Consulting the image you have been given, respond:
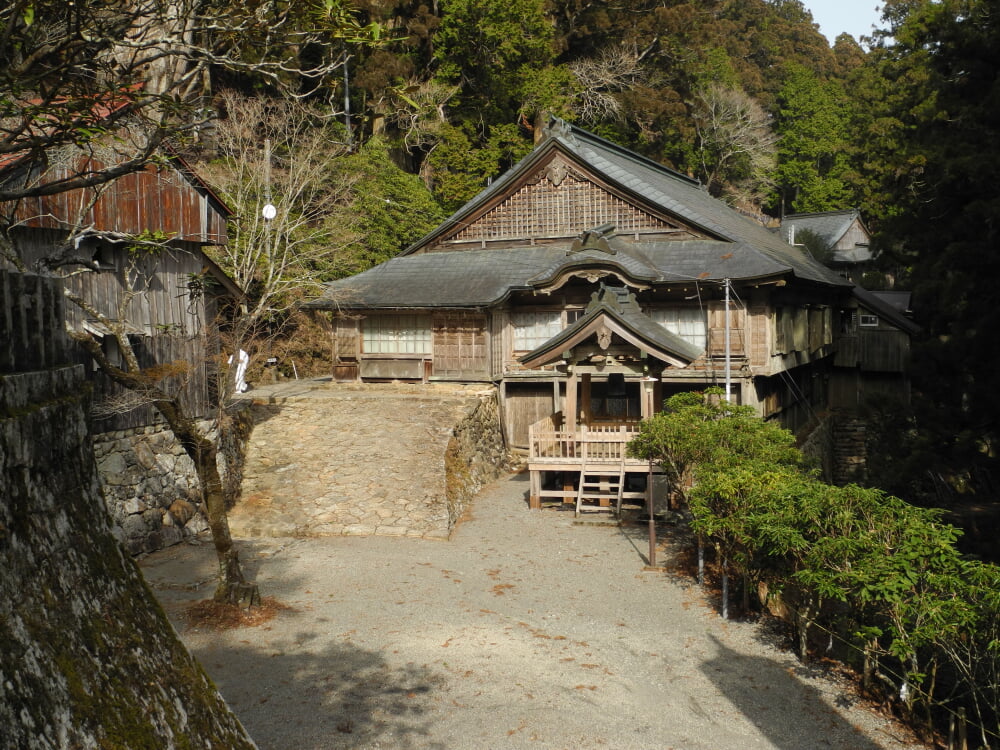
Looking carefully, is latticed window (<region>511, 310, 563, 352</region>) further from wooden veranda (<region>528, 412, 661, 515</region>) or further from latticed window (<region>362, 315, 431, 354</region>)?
wooden veranda (<region>528, 412, 661, 515</region>)

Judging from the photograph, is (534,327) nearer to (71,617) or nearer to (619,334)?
(619,334)

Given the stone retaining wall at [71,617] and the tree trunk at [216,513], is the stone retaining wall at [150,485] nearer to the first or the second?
the tree trunk at [216,513]

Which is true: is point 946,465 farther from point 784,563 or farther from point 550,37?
point 550,37

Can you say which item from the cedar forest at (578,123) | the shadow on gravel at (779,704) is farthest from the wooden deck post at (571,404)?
the shadow on gravel at (779,704)

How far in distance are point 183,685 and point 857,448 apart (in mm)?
27216

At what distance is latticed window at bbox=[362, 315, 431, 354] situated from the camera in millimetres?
22750

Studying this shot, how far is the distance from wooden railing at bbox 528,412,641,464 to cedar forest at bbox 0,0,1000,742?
270 cm

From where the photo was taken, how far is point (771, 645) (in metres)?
9.86

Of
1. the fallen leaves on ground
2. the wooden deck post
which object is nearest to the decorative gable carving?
the wooden deck post

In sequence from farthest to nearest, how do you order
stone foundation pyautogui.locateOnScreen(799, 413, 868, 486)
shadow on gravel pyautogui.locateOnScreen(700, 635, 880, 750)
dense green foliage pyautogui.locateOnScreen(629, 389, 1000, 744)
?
stone foundation pyautogui.locateOnScreen(799, 413, 868, 486) → shadow on gravel pyautogui.locateOnScreen(700, 635, 880, 750) → dense green foliage pyautogui.locateOnScreen(629, 389, 1000, 744)

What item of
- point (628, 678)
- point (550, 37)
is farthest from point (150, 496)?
point (550, 37)

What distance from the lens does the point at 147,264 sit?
14.7m

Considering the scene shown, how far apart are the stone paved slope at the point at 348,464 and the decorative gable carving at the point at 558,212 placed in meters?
5.36

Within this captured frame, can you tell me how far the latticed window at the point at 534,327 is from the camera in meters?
21.2
